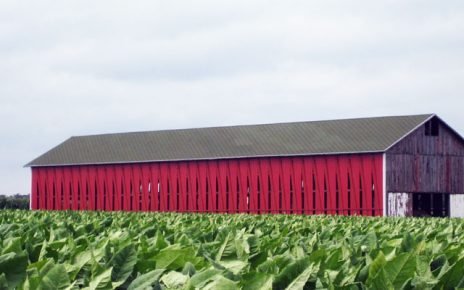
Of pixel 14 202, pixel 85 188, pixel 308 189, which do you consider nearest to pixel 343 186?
pixel 308 189

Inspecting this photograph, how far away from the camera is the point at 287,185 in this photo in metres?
44.8

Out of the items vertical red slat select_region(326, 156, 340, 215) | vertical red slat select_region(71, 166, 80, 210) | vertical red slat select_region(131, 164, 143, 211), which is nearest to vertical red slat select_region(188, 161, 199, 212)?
vertical red slat select_region(131, 164, 143, 211)

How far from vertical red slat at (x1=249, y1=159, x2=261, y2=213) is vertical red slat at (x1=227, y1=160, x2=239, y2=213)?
0.86m

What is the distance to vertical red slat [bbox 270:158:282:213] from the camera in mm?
45031

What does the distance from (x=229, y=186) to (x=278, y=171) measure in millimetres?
2809

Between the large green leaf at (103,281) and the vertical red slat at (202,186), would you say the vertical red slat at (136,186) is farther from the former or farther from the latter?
the large green leaf at (103,281)

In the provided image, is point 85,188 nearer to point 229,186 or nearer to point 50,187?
point 50,187

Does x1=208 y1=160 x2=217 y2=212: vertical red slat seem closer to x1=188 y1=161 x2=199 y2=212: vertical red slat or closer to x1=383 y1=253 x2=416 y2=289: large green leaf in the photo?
x1=188 y1=161 x2=199 y2=212: vertical red slat

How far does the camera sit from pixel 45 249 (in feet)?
14.1

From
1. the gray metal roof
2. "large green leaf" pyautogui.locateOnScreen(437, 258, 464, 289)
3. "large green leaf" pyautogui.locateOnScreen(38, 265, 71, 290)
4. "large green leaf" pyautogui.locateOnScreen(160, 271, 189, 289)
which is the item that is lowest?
"large green leaf" pyautogui.locateOnScreen(437, 258, 464, 289)

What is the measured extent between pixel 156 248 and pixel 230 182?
137 ft

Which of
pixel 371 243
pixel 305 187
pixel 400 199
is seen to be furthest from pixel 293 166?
pixel 371 243

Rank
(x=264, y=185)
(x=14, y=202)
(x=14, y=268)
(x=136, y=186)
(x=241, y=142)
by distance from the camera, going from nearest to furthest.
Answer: (x=14, y=268)
(x=264, y=185)
(x=136, y=186)
(x=241, y=142)
(x=14, y=202)

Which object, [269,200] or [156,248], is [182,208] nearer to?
[269,200]
